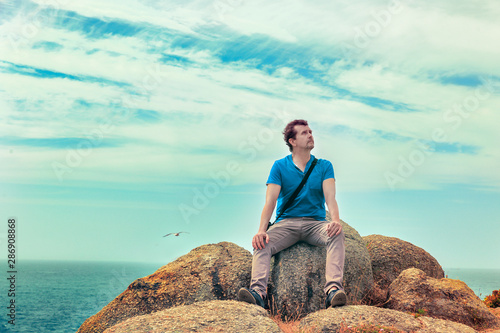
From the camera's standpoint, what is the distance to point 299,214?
29.3 feet

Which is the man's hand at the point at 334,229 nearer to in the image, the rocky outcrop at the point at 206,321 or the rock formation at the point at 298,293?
the rock formation at the point at 298,293

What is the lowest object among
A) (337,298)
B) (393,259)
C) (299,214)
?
(337,298)

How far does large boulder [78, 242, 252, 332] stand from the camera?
29.2ft

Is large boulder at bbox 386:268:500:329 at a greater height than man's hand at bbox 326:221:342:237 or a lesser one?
lesser

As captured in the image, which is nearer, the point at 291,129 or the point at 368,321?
the point at 368,321

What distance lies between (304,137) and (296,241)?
2155 millimetres

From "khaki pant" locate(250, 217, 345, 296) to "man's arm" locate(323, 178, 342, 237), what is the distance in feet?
0.55

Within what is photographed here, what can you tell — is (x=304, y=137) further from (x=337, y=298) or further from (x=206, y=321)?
(x=206, y=321)

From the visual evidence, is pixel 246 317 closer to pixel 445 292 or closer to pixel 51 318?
pixel 445 292

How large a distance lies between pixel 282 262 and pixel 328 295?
1188mm

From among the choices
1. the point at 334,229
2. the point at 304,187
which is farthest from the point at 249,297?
the point at 304,187

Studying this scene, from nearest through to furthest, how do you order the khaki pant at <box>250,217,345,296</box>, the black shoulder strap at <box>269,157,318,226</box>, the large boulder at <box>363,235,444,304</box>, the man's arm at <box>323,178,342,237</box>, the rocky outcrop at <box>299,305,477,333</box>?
the rocky outcrop at <box>299,305,477,333</box>
the khaki pant at <box>250,217,345,296</box>
the man's arm at <box>323,178,342,237</box>
the black shoulder strap at <box>269,157,318,226</box>
the large boulder at <box>363,235,444,304</box>

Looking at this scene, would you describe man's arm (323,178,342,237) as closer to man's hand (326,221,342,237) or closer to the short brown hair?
man's hand (326,221,342,237)

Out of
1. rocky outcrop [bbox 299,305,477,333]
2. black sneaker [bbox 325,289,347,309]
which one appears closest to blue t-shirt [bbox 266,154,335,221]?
black sneaker [bbox 325,289,347,309]
